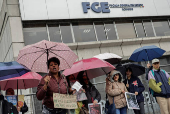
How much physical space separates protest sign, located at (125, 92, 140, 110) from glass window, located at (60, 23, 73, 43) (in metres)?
7.93

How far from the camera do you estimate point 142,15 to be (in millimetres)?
16531

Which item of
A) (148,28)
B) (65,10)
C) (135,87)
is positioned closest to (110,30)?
(148,28)

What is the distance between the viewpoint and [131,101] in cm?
757

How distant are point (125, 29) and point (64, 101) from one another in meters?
11.9

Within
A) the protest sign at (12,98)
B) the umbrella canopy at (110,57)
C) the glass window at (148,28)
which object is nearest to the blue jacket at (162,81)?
the umbrella canopy at (110,57)

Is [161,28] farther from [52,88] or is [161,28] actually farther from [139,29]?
[52,88]

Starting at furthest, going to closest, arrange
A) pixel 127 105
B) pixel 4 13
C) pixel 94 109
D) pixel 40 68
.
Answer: pixel 4 13 < pixel 127 105 < pixel 94 109 < pixel 40 68

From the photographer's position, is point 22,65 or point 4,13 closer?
point 22,65

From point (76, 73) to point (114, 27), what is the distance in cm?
923

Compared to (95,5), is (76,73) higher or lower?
lower

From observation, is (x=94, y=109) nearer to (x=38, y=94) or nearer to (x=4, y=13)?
(x=38, y=94)

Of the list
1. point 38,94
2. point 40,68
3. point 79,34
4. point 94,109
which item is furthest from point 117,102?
point 79,34

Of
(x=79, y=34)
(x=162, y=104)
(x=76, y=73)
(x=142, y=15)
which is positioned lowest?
(x=162, y=104)

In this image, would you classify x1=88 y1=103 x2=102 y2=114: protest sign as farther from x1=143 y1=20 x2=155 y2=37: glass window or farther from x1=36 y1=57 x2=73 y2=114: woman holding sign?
x1=143 y1=20 x2=155 y2=37: glass window
